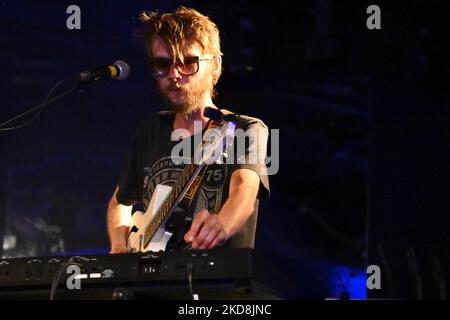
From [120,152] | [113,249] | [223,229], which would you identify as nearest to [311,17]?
[120,152]

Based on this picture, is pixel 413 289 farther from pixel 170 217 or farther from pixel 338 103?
pixel 170 217

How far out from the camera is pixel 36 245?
539 centimetres

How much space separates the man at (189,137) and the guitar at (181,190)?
0.26 feet

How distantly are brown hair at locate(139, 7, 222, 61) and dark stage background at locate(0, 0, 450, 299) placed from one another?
1635mm

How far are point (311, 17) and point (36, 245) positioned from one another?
93.1 inches

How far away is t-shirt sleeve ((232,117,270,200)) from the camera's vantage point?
11.6ft

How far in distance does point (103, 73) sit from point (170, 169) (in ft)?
2.00

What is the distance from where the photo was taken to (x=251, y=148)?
3.56 meters

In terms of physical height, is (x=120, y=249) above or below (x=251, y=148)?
below

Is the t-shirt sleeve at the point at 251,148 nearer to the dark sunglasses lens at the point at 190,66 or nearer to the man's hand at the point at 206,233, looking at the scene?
the dark sunglasses lens at the point at 190,66

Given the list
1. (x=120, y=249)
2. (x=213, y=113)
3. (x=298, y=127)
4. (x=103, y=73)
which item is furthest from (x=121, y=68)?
(x=298, y=127)

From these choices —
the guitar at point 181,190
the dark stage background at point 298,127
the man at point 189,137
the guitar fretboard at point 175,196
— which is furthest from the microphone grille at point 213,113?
the dark stage background at point 298,127

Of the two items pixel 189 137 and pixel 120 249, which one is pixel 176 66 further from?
pixel 120 249

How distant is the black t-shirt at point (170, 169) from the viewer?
3564 mm
